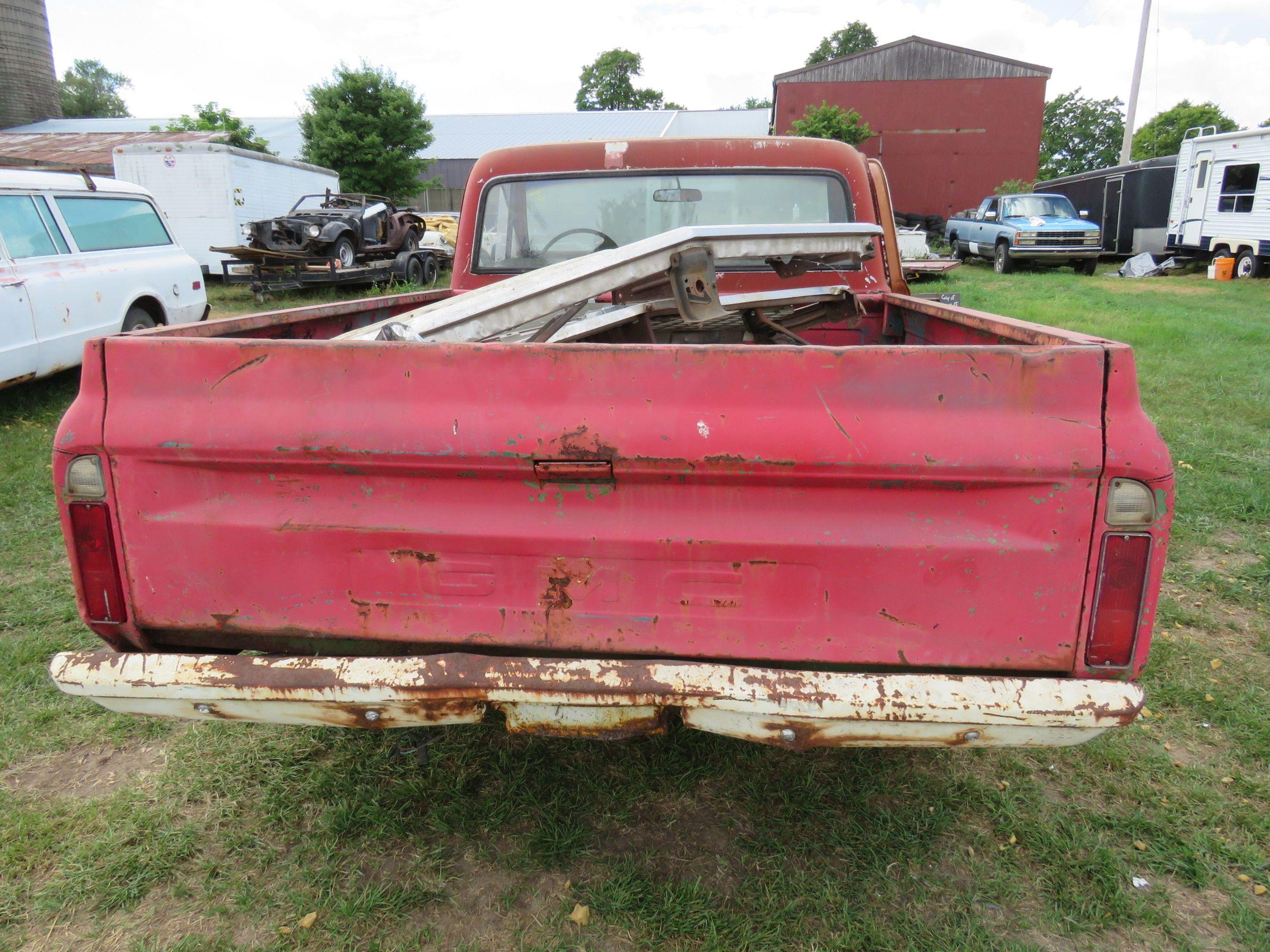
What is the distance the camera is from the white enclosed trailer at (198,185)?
14.8 meters

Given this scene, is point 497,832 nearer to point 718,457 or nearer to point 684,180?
point 718,457

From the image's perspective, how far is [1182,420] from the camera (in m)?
6.37

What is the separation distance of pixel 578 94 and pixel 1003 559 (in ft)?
236

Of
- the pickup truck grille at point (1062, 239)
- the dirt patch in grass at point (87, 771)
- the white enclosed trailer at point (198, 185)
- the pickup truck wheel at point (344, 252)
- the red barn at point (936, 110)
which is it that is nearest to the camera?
the dirt patch in grass at point (87, 771)

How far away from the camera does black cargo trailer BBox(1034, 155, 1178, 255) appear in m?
19.5

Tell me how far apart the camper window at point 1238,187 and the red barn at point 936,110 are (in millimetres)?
13591

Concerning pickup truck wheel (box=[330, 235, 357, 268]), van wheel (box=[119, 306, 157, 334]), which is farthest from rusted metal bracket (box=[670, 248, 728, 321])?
pickup truck wheel (box=[330, 235, 357, 268])

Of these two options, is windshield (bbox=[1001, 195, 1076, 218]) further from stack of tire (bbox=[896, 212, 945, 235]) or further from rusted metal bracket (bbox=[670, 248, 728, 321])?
rusted metal bracket (bbox=[670, 248, 728, 321])

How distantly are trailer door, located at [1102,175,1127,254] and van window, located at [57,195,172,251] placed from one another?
70.9 feet

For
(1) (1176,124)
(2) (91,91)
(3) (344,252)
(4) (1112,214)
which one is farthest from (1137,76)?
(2) (91,91)

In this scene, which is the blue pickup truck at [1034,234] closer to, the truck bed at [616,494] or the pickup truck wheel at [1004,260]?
the pickup truck wheel at [1004,260]

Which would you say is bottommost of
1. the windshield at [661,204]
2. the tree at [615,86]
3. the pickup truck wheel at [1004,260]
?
the pickup truck wheel at [1004,260]

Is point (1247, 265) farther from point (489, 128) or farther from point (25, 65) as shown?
point (25, 65)

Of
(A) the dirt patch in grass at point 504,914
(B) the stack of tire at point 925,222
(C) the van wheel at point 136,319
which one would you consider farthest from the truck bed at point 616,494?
(B) the stack of tire at point 925,222
